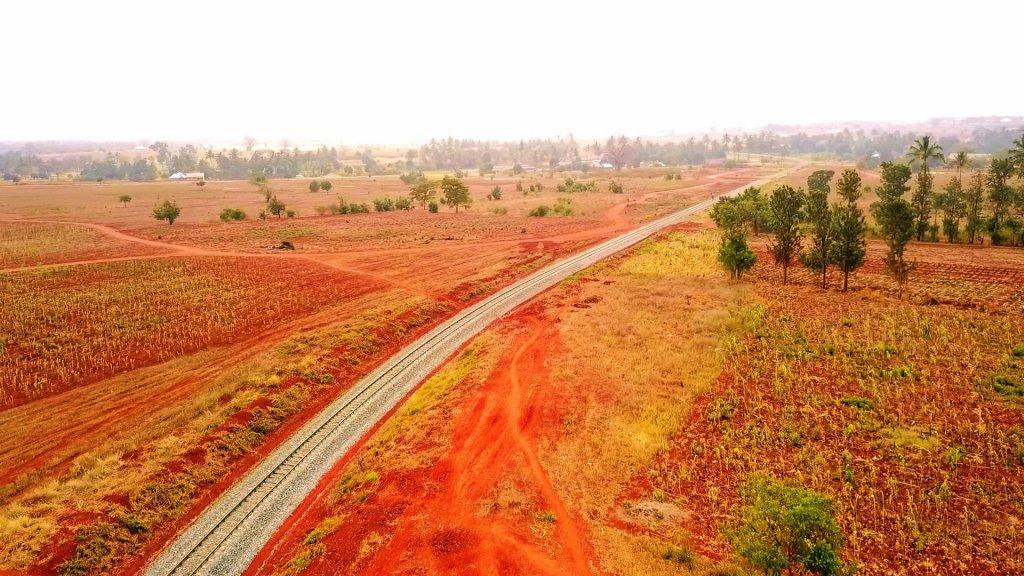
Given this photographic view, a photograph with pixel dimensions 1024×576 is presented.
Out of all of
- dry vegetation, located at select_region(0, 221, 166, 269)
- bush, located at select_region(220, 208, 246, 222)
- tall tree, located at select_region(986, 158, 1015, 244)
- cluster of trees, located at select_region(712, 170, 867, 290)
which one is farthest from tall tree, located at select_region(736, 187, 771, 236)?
bush, located at select_region(220, 208, 246, 222)

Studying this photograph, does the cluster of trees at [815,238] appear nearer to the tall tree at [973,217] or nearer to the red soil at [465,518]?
the tall tree at [973,217]

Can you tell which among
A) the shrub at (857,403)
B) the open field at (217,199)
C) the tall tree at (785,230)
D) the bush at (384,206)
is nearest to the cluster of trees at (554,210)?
the open field at (217,199)

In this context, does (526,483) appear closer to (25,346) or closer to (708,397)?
(708,397)

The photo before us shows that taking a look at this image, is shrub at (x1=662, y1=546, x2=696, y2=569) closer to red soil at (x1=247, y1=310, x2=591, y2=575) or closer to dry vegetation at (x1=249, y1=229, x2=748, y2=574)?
dry vegetation at (x1=249, y1=229, x2=748, y2=574)

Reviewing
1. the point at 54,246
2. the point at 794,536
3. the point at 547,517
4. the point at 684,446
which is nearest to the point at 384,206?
the point at 54,246

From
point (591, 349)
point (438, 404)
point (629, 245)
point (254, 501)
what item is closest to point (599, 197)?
point (629, 245)
